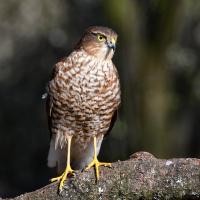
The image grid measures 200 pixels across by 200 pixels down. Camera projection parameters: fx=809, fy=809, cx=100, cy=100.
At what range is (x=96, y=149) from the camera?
23.7 ft

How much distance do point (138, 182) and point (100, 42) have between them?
79.1 inches

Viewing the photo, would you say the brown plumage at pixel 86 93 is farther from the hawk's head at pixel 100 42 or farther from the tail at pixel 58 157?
the tail at pixel 58 157

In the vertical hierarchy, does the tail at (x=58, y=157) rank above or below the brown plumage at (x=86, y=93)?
below

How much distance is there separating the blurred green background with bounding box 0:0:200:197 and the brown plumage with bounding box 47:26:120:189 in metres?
3.30

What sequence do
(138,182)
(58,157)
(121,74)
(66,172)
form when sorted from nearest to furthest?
(138,182) → (66,172) → (58,157) → (121,74)

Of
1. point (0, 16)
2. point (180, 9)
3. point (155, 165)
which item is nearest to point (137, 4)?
point (180, 9)

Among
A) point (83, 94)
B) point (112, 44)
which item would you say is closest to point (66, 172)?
point (83, 94)

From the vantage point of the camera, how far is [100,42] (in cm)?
712

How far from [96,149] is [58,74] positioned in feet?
2.58

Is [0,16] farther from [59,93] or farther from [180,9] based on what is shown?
[59,93]

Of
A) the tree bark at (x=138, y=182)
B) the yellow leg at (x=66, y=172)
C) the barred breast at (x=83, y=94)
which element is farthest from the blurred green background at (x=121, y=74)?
the tree bark at (x=138, y=182)

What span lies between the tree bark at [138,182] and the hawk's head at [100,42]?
61.3 inches

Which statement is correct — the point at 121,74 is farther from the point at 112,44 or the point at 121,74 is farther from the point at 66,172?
the point at 66,172

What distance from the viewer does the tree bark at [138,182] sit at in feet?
17.4
